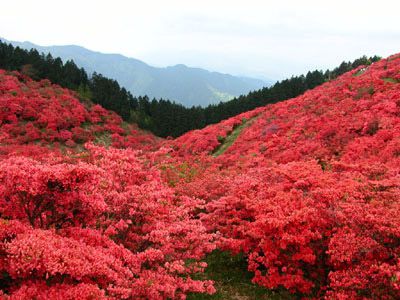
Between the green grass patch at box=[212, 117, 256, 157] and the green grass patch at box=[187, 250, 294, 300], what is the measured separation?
2230cm

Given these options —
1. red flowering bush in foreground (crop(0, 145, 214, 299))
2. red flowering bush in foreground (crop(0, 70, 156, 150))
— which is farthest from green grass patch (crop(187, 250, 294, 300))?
red flowering bush in foreground (crop(0, 70, 156, 150))

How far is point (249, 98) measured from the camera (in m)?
79.6

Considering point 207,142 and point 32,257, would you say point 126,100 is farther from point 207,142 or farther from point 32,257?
point 32,257

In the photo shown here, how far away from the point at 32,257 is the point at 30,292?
0.68 meters

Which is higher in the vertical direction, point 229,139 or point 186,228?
point 229,139

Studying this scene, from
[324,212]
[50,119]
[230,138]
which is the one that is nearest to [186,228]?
[324,212]

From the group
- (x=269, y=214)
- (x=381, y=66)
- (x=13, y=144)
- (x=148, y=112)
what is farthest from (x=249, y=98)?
(x=269, y=214)

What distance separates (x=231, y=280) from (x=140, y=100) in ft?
218

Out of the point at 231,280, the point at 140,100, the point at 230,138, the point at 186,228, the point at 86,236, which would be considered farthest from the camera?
the point at 140,100

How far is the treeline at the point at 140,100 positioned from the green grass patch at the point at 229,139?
2879 centimetres

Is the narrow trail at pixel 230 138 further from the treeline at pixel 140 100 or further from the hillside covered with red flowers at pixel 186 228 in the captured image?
the treeline at pixel 140 100

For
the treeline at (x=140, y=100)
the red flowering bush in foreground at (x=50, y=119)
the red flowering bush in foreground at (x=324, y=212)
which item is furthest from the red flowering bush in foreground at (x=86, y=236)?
the treeline at (x=140, y=100)

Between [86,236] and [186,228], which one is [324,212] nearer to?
[186,228]

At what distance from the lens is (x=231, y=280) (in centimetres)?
1438
